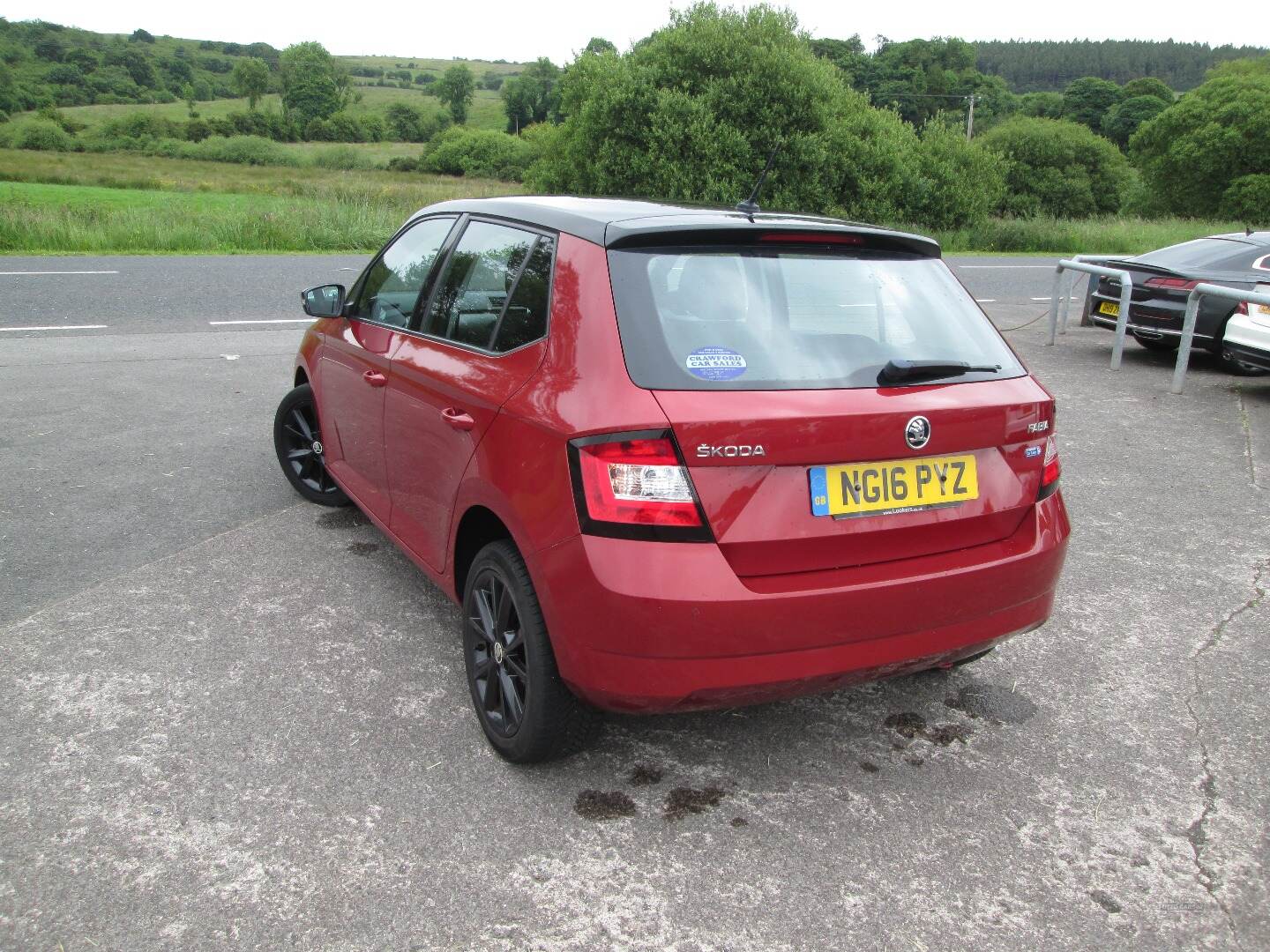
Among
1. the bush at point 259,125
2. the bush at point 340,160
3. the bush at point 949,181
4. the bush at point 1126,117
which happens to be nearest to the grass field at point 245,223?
the bush at point 949,181

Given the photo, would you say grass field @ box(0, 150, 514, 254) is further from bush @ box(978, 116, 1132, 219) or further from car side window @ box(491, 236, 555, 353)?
bush @ box(978, 116, 1132, 219)

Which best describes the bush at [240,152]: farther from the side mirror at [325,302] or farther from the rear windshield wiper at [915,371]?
the rear windshield wiper at [915,371]

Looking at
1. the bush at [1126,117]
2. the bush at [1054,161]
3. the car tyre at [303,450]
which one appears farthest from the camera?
the bush at [1126,117]

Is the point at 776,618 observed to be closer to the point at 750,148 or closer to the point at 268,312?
the point at 268,312

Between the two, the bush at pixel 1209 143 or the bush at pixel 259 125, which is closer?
the bush at pixel 1209 143

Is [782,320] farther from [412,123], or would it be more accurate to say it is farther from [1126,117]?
[412,123]

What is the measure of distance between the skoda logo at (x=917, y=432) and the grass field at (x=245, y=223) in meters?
18.3

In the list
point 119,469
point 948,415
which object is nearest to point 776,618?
point 948,415

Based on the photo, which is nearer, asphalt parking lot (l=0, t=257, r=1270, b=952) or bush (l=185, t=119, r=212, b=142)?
asphalt parking lot (l=0, t=257, r=1270, b=952)

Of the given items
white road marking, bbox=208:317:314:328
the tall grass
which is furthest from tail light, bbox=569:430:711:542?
the tall grass

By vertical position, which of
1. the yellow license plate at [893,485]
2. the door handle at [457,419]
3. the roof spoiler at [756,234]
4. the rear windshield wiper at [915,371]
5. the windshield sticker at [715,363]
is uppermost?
the roof spoiler at [756,234]

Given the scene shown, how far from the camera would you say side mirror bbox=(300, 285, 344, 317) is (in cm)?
460

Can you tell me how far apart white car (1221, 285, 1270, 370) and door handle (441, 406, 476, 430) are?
828 cm

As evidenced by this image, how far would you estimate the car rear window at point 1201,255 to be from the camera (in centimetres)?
1067
